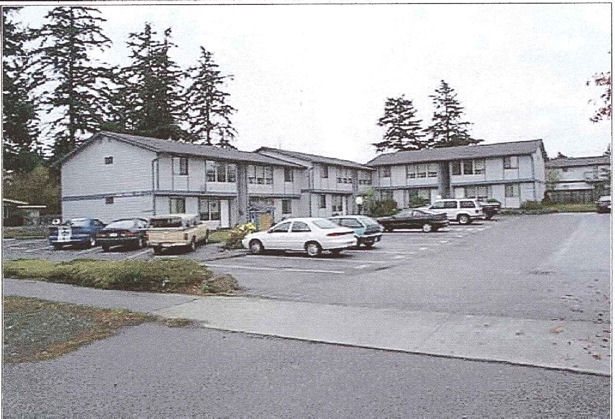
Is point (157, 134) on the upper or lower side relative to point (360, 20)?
lower

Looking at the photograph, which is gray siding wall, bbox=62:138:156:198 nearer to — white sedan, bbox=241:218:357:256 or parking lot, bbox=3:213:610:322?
parking lot, bbox=3:213:610:322

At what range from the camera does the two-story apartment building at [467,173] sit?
13.2 ft

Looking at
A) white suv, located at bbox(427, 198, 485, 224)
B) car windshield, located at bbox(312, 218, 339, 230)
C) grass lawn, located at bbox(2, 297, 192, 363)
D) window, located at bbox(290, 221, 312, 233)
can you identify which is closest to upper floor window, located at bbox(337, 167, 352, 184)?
car windshield, located at bbox(312, 218, 339, 230)

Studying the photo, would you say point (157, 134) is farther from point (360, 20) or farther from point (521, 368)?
point (521, 368)

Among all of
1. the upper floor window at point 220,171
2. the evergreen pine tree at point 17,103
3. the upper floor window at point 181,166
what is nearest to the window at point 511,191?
the upper floor window at point 220,171

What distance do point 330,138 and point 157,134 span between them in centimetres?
124

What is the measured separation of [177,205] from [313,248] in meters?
1.23

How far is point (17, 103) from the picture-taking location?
346cm

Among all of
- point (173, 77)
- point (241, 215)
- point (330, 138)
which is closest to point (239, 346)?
point (241, 215)

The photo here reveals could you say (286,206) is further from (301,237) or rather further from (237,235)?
(237,235)

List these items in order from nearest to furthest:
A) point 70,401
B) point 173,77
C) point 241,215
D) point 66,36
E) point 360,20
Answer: point 70,401 < point 360,20 < point 66,36 < point 173,77 < point 241,215

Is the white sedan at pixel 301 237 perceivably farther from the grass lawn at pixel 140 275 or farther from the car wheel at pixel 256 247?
the grass lawn at pixel 140 275

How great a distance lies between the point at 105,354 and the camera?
3369 mm

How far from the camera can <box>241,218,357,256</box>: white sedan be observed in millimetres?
4406
